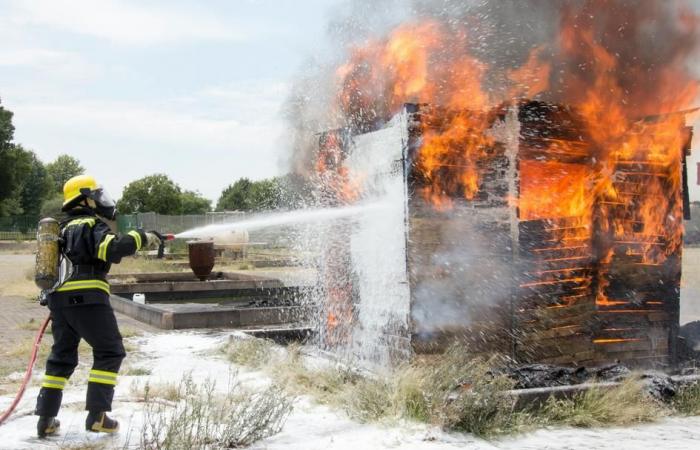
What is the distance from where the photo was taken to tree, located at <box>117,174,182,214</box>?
249 feet

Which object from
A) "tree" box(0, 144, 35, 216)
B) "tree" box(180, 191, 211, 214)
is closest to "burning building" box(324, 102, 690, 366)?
"tree" box(0, 144, 35, 216)

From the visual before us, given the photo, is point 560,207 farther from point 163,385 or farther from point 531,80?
point 163,385

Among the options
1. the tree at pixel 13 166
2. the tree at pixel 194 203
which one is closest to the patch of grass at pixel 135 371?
the tree at pixel 13 166

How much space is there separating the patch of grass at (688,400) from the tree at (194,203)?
86.6 m

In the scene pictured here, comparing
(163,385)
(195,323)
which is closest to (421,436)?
(163,385)

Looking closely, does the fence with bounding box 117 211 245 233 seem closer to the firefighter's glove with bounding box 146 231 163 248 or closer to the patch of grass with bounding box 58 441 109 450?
the firefighter's glove with bounding box 146 231 163 248

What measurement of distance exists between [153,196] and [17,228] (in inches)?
824

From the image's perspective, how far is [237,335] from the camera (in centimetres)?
841

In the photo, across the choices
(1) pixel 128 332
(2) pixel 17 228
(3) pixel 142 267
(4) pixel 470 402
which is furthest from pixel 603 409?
(2) pixel 17 228

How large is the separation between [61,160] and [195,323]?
9189 cm

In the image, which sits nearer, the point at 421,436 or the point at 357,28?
the point at 421,436

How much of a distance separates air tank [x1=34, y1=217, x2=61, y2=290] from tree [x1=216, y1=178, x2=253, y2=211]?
87243 mm

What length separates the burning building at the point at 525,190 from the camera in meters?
6.75

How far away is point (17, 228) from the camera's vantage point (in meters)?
56.1
